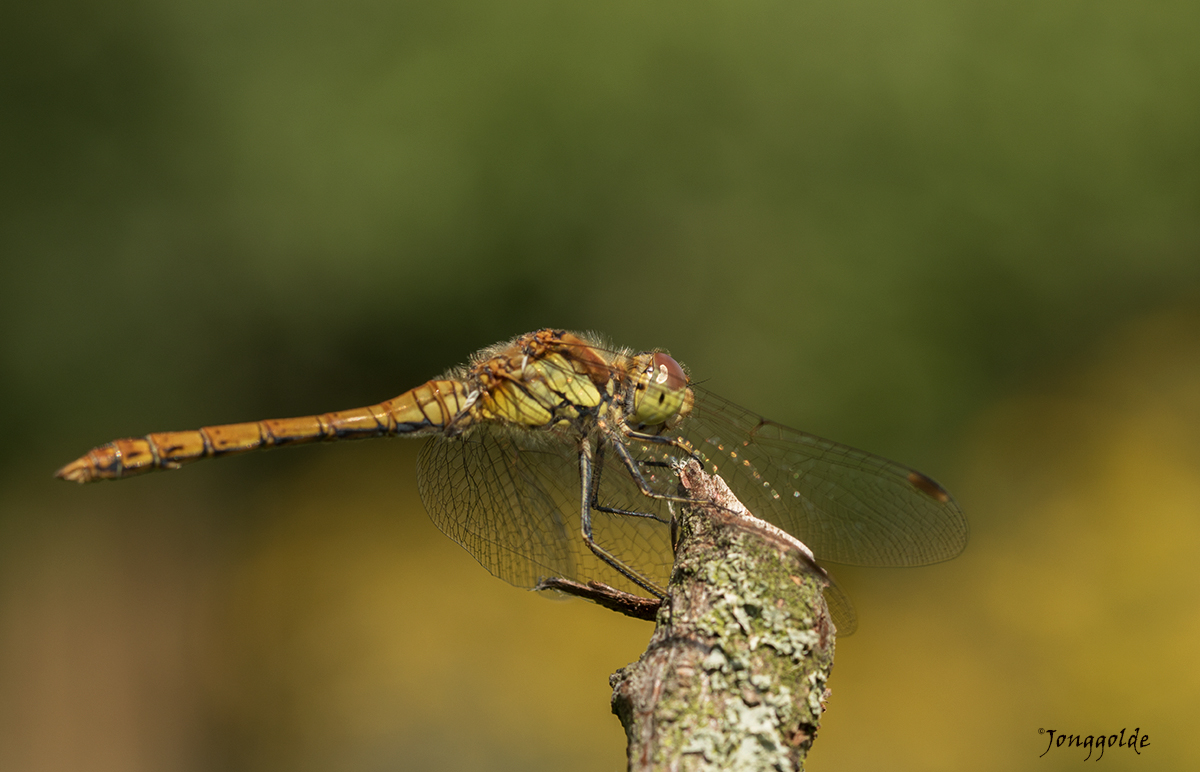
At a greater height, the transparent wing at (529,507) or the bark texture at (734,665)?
the transparent wing at (529,507)

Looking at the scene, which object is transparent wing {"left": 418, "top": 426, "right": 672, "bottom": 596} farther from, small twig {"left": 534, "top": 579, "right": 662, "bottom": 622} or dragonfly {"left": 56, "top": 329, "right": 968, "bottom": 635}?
small twig {"left": 534, "top": 579, "right": 662, "bottom": 622}

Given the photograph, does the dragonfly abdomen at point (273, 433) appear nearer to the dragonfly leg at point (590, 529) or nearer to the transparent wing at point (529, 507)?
the transparent wing at point (529, 507)

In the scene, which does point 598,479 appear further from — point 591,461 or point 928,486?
point 928,486

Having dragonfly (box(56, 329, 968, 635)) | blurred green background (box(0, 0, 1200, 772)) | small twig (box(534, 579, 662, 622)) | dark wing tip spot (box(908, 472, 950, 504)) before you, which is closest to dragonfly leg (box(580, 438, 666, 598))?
dragonfly (box(56, 329, 968, 635))
